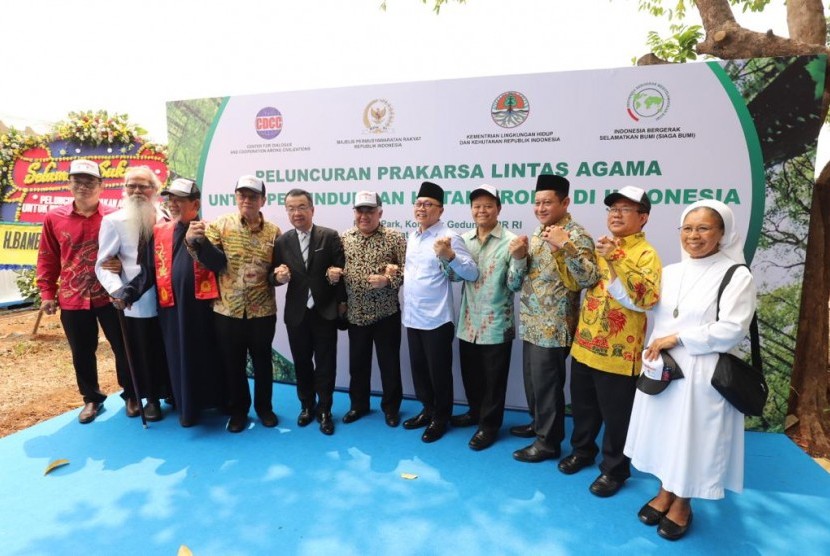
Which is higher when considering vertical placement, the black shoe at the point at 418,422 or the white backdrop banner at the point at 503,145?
the white backdrop banner at the point at 503,145

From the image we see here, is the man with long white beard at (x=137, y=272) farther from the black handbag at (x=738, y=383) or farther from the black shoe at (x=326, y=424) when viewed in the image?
the black handbag at (x=738, y=383)

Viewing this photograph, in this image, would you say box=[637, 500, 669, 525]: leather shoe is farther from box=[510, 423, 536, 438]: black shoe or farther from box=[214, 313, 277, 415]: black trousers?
box=[214, 313, 277, 415]: black trousers

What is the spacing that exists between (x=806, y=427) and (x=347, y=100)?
171 inches

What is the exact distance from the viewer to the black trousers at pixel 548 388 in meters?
2.71

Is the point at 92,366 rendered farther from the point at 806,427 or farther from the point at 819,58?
the point at 819,58

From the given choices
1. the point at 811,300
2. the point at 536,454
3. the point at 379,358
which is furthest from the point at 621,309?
the point at 811,300

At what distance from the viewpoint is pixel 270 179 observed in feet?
13.5

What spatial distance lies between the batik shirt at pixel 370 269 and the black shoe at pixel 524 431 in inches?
48.8

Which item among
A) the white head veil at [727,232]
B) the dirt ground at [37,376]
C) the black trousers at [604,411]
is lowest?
the dirt ground at [37,376]

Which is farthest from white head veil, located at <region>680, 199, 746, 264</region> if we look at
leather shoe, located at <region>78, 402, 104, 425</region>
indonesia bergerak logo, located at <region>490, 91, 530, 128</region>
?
leather shoe, located at <region>78, 402, 104, 425</region>

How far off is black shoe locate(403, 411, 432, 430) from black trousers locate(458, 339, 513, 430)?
0.36 meters

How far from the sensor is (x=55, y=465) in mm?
2838

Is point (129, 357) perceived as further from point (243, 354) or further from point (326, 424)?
point (326, 424)

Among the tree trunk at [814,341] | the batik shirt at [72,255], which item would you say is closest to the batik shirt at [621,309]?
the tree trunk at [814,341]
